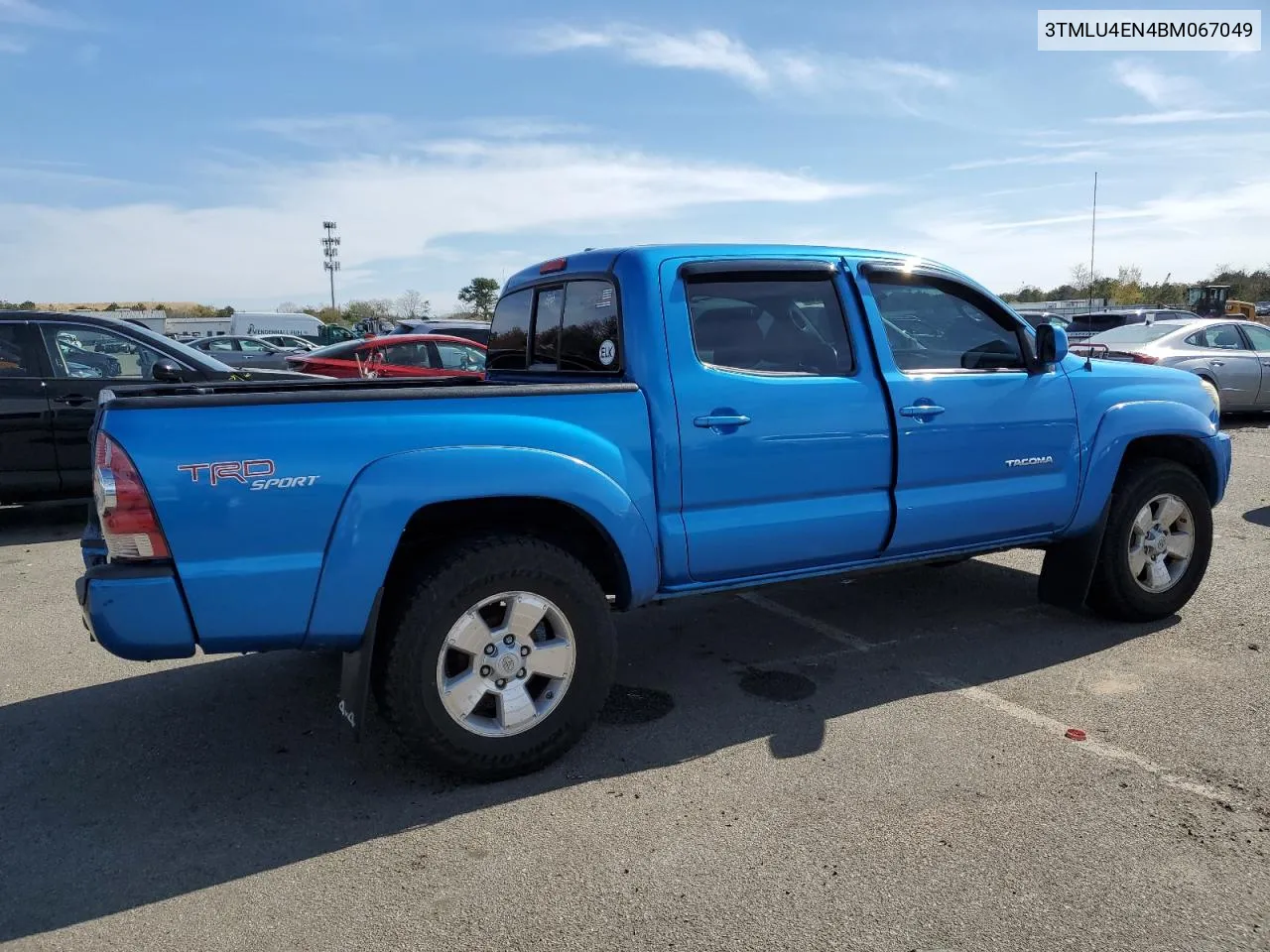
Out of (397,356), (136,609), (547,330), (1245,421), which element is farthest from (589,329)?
(1245,421)

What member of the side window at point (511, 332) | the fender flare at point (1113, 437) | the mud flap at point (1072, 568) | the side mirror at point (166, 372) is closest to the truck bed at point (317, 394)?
the side window at point (511, 332)

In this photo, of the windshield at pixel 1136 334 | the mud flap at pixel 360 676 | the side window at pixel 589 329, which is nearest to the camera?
the mud flap at pixel 360 676

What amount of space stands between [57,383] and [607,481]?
20.3 feet

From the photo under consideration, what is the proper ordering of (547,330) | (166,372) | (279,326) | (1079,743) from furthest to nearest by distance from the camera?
(279,326), (166,372), (547,330), (1079,743)

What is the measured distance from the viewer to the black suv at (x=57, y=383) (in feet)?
24.3

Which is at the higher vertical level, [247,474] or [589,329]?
[589,329]

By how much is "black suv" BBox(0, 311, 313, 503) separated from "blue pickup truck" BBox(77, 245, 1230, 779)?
3724mm

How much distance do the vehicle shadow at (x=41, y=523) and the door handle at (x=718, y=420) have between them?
20.4 ft

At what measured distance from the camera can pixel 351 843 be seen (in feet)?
9.87

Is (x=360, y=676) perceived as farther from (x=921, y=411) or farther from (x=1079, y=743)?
(x=1079, y=743)

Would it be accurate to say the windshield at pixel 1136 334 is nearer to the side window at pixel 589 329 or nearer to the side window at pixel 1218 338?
the side window at pixel 1218 338

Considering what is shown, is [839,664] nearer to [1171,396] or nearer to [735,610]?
[735,610]

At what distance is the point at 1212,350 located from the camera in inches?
524

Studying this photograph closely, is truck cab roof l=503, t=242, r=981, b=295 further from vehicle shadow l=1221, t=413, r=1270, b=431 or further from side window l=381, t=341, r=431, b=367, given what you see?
vehicle shadow l=1221, t=413, r=1270, b=431
